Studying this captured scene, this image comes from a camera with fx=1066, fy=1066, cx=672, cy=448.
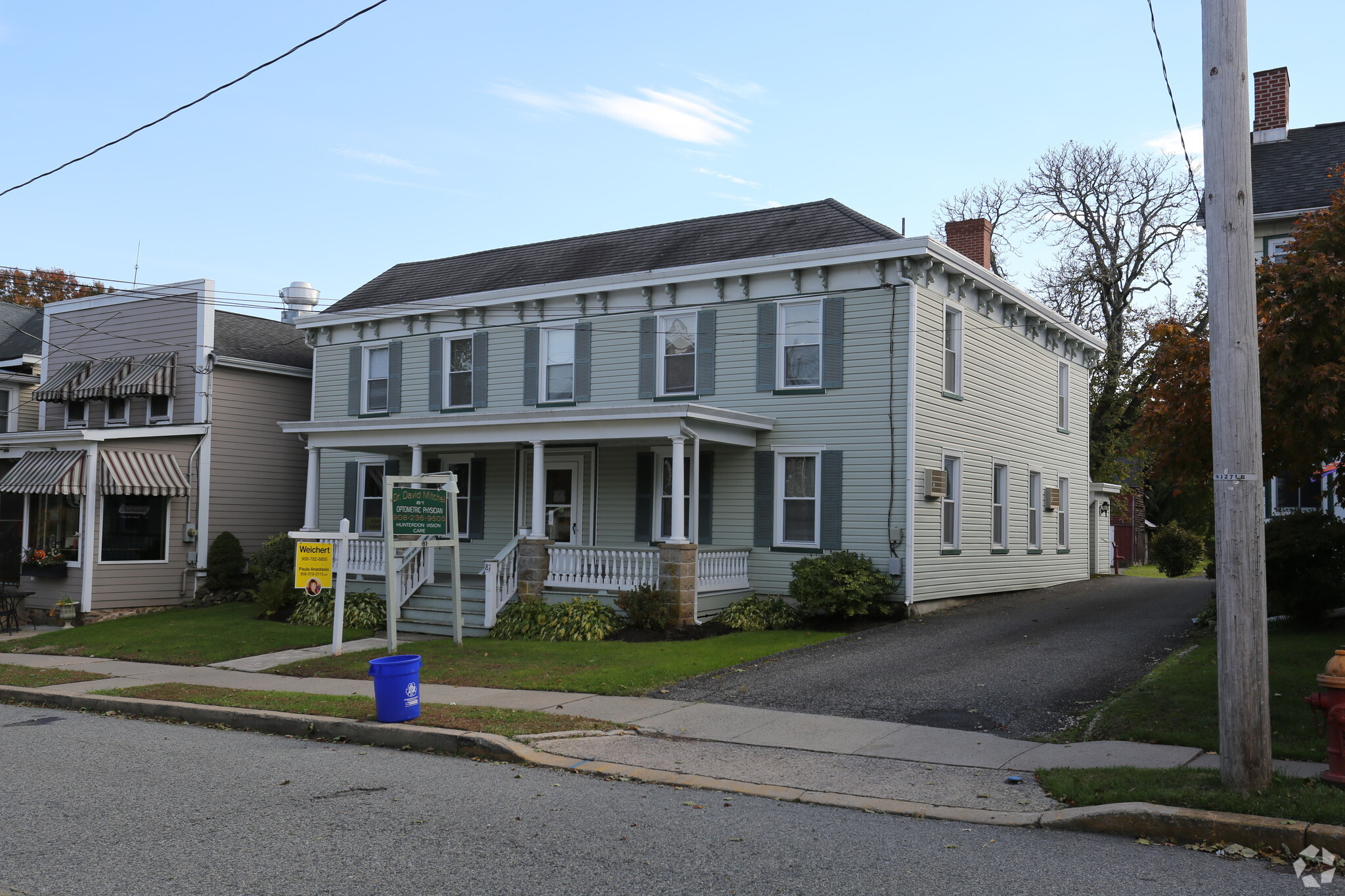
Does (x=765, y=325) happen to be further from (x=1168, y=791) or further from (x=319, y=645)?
(x=1168, y=791)

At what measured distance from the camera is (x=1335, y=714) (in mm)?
6770

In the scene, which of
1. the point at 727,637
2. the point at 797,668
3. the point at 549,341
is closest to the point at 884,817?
the point at 797,668

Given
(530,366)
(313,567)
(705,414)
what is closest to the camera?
(313,567)

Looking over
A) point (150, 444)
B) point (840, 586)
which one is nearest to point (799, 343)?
point (840, 586)

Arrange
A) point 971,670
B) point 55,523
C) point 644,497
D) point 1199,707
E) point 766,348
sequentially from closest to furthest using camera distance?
point 1199,707, point 971,670, point 766,348, point 644,497, point 55,523

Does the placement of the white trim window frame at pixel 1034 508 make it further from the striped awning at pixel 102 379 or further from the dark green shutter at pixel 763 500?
the striped awning at pixel 102 379

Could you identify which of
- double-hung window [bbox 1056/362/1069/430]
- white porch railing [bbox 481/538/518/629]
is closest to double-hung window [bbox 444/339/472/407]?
white porch railing [bbox 481/538/518/629]

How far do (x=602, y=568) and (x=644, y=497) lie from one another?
7.89ft

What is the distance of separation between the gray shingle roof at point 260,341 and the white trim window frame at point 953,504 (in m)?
15.3

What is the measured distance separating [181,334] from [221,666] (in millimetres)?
11684

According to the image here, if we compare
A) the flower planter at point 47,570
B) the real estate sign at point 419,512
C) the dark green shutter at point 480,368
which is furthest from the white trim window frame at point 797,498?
the flower planter at point 47,570

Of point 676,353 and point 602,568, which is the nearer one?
point 602,568

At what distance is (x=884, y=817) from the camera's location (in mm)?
7105

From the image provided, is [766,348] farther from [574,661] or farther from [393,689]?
[393,689]
